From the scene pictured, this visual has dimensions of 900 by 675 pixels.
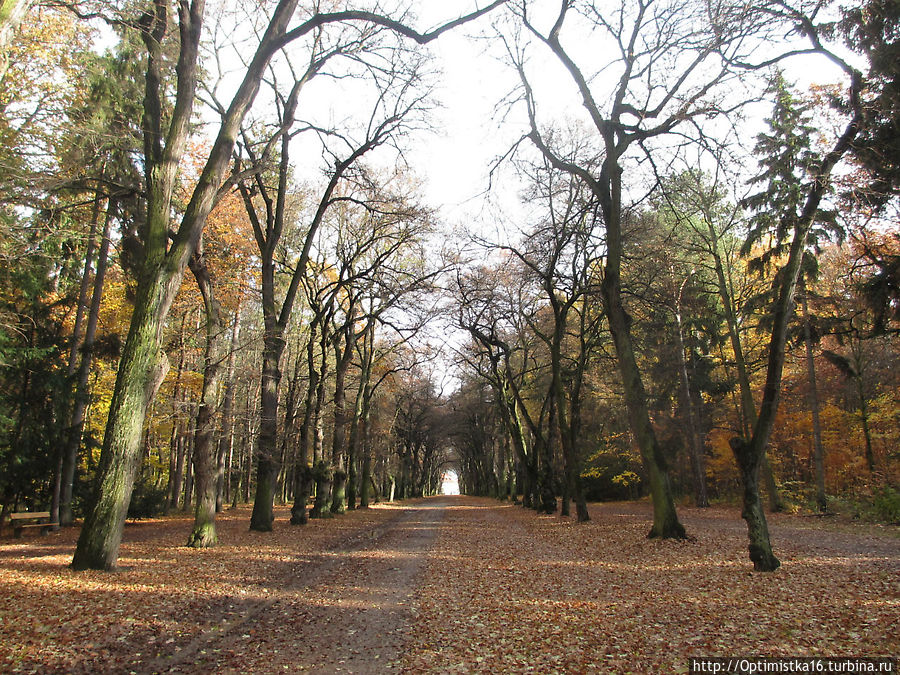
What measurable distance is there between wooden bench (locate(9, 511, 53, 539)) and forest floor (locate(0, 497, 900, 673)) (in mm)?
3130

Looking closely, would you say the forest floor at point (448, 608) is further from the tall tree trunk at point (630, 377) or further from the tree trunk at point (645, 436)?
the tall tree trunk at point (630, 377)

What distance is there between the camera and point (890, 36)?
8914 mm

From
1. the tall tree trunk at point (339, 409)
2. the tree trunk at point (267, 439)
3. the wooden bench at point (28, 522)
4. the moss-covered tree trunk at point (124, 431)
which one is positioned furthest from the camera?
the tall tree trunk at point (339, 409)

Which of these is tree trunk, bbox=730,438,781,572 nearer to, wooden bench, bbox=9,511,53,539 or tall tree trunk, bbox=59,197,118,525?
tall tree trunk, bbox=59,197,118,525

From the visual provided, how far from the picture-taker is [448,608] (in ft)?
21.4

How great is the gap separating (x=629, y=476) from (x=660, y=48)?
24967 millimetres

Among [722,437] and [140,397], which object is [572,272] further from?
[140,397]

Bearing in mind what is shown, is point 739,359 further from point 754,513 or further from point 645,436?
point 754,513

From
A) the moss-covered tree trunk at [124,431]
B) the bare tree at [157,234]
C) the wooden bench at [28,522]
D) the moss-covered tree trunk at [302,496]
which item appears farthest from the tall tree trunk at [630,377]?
the wooden bench at [28,522]

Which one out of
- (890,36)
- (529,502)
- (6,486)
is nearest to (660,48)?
(890,36)

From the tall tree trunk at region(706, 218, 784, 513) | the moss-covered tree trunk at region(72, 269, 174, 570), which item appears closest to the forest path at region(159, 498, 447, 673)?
the moss-covered tree trunk at region(72, 269, 174, 570)

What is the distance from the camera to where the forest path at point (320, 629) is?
182 inches

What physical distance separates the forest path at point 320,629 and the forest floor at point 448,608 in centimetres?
3

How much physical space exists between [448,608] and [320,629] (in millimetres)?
1673
